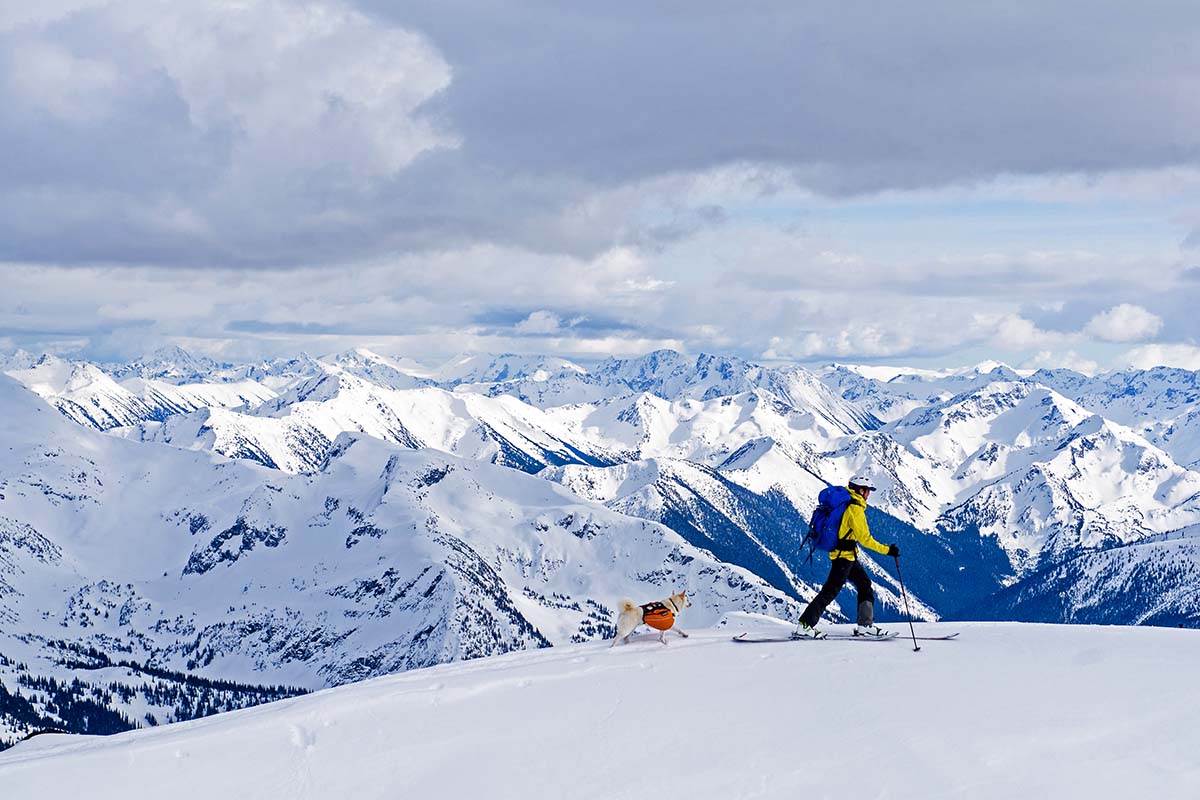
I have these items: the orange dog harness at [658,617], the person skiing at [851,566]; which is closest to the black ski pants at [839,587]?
the person skiing at [851,566]

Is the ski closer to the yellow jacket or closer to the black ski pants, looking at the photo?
the black ski pants

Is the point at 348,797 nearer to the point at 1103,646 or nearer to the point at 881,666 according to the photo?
the point at 881,666

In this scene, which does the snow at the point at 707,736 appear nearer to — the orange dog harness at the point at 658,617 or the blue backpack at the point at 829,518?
the orange dog harness at the point at 658,617

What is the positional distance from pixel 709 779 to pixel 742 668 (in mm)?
5925

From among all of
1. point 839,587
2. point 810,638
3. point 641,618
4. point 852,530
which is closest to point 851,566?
point 839,587

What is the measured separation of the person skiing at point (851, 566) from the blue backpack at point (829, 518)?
0.41 ft

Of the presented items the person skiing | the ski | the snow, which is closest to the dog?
the ski

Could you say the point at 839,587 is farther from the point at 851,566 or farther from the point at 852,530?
the point at 852,530

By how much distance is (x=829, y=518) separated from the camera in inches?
985

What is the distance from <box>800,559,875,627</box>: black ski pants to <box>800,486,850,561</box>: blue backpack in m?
0.57

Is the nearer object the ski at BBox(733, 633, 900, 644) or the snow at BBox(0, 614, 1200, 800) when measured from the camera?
the snow at BBox(0, 614, 1200, 800)

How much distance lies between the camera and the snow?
1547 cm

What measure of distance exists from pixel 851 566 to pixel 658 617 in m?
5.04

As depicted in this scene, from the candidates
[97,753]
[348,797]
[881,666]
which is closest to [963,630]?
[881,666]
